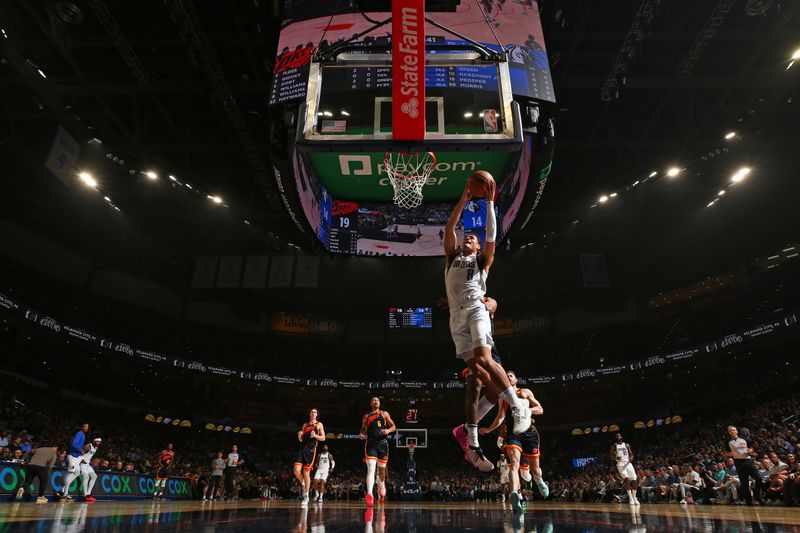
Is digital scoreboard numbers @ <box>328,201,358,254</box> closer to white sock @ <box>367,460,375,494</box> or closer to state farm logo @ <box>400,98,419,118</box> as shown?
white sock @ <box>367,460,375,494</box>

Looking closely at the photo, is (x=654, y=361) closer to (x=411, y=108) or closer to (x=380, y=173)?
(x=380, y=173)

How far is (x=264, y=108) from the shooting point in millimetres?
14594

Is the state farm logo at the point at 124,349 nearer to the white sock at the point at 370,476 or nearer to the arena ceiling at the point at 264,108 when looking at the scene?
the arena ceiling at the point at 264,108

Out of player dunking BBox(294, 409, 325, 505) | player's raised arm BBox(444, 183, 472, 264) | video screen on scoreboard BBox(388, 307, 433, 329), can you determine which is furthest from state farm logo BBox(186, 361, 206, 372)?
player's raised arm BBox(444, 183, 472, 264)

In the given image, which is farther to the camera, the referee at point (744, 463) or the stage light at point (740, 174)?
the stage light at point (740, 174)

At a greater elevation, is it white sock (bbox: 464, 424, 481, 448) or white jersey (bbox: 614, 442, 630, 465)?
white jersey (bbox: 614, 442, 630, 465)

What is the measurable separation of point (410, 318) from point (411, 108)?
2287 cm

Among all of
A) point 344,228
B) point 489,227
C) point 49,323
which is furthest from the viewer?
point 49,323

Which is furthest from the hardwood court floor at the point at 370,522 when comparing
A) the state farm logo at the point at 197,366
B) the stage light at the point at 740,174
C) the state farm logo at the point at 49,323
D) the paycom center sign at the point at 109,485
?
the state farm logo at the point at 197,366

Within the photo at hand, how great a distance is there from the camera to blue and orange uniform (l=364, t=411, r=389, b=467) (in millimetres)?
9883

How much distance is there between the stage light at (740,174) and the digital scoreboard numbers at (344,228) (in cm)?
1619

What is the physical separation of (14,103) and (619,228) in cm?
2480

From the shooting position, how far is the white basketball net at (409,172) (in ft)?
35.3

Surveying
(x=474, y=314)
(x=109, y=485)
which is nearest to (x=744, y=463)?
(x=474, y=314)
